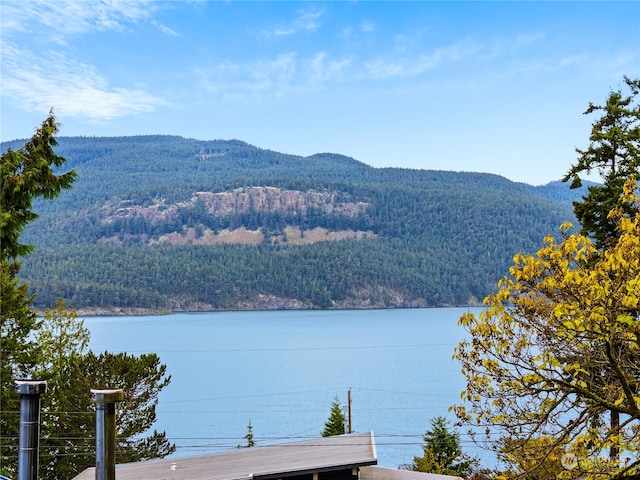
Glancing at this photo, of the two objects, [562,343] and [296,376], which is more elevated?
[562,343]

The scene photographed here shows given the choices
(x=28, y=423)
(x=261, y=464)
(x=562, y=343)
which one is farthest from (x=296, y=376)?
(x=562, y=343)

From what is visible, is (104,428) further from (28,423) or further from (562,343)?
(562,343)

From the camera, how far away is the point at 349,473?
14320mm

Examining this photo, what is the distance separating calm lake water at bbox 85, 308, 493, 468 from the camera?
5034cm

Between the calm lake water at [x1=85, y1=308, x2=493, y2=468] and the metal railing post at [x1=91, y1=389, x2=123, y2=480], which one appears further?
the calm lake water at [x1=85, y1=308, x2=493, y2=468]

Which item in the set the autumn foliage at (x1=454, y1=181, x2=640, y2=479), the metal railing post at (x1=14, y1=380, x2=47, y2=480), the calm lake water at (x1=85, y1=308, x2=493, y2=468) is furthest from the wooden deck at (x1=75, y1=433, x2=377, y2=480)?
the calm lake water at (x1=85, y1=308, x2=493, y2=468)

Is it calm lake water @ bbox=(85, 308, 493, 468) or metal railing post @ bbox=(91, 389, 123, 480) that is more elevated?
metal railing post @ bbox=(91, 389, 123, 480)

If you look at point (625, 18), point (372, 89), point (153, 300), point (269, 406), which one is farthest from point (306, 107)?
point (625, 18)

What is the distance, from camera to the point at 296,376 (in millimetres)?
80188

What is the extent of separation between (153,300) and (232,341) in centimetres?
6526

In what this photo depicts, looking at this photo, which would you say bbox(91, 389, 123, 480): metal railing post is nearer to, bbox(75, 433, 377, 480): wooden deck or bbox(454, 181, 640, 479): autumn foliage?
bbox(454, 181, 640, 479): autumn foliage

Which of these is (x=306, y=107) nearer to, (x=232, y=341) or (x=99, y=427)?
(x=232, y=341)

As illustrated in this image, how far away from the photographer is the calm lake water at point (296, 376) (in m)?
50.3

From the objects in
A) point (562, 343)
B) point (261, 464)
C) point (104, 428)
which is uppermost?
point (562, 343)
